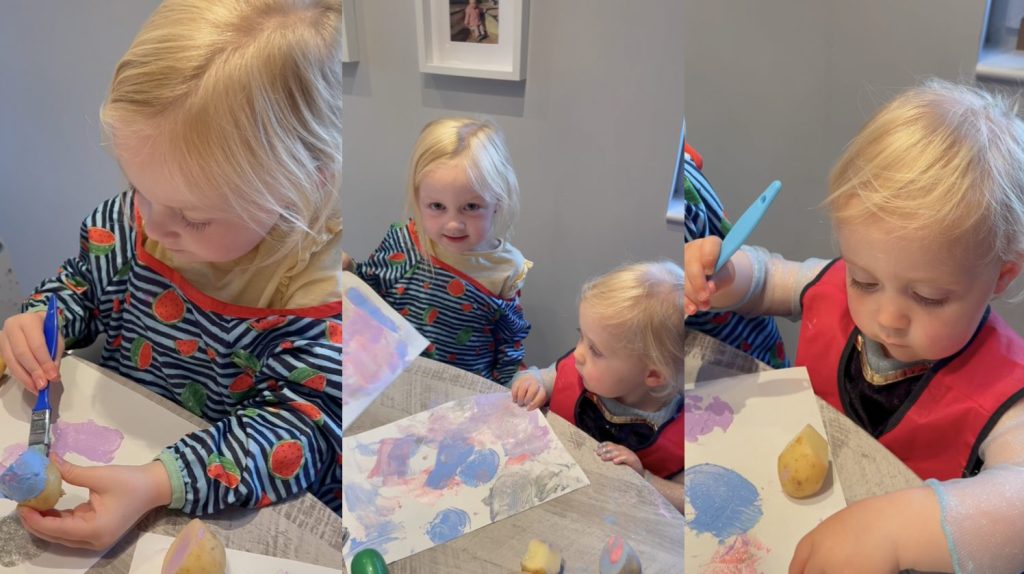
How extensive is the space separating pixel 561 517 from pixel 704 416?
0.11m

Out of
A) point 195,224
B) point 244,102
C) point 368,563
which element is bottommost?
point 368,563

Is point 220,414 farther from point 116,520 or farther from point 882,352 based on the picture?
point 882,352

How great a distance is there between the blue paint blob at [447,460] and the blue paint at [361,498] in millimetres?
32

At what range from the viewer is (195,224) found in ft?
2.01

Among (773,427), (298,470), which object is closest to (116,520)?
(298,470)

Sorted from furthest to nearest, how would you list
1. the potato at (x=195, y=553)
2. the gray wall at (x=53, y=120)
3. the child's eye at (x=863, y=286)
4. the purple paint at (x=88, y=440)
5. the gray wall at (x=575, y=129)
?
1. the gray wall at (x=53, y=120)
2. the purple paint at (x=88, y=440)
3. the potato at (x=195, y=553)
4. the child's eye at (x=863, y=286)
5. the gray wall at (x=575, y=129)

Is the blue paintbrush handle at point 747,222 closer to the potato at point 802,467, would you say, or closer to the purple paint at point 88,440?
the potato at point 802,467

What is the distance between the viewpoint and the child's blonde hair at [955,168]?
384 millimetres

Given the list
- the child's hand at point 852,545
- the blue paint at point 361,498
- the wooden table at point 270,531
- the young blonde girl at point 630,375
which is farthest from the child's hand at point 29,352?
the child's hand at point 852,545

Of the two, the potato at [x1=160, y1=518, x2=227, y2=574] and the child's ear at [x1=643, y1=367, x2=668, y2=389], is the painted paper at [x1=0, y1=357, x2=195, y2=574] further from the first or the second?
the child's ear at [x1=643, y1=367, x2=668, y2=389]

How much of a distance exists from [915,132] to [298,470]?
1.54 ft

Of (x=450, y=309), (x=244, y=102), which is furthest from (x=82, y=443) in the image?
(x=450, y=309)

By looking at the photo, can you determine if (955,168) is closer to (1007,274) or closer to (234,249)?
(1007,274)

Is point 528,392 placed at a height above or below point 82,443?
above
